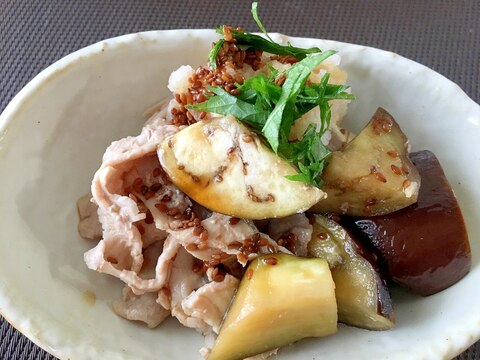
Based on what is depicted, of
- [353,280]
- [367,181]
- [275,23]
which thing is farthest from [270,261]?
[275,23]

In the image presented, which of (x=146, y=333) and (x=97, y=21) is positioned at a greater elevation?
(x=97, y=21)

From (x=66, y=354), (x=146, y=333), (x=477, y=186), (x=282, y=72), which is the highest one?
(x=282, y=72)

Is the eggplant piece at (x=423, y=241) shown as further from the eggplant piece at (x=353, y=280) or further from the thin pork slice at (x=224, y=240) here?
the thin pork slice at (x=224, y=240)

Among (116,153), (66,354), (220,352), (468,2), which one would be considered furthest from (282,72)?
(468,2)

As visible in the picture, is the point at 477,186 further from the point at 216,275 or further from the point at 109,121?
the point at 109,121

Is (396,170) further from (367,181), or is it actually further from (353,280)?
(353,280)

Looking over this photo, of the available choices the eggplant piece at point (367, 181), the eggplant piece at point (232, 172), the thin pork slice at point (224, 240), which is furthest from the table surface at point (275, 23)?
the thin pork slice at point (224, 240)
